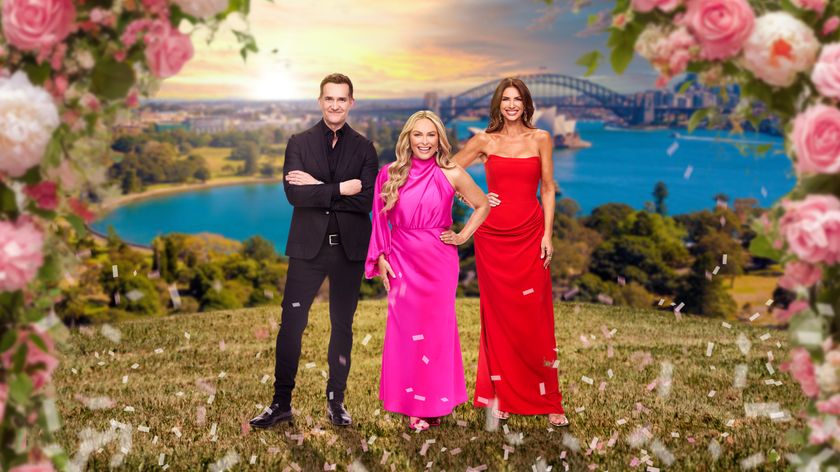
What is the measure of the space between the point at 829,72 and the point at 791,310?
1.12 meters

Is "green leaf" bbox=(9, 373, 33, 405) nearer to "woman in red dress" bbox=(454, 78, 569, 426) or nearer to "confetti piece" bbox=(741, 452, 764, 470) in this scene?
"woman in red dress" bbox=(454, 78, 569, 426)

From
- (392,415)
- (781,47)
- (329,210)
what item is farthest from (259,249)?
(781,47)

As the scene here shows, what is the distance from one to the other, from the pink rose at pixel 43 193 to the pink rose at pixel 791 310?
3.46 m

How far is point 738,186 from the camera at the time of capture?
97.1 feet

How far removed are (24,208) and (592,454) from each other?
453 centimetres

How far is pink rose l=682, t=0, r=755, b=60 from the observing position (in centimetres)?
376

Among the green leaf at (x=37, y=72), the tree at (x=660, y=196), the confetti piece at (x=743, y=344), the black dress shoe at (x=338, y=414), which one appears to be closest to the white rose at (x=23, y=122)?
the green leaf at (x=37, y=72)

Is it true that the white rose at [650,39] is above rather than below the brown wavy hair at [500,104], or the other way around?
above

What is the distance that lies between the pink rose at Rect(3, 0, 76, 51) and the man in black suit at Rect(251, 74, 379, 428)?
9.05 ft

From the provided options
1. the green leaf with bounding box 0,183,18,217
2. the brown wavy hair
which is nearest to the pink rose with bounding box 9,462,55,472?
the green leaf with bounding box 0,183,18,217

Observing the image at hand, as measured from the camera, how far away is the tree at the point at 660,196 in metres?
27.3

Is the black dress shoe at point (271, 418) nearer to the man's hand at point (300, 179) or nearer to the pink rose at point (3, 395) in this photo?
the man's hand at point (300, 179)

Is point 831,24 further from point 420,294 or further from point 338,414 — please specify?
point 338,414

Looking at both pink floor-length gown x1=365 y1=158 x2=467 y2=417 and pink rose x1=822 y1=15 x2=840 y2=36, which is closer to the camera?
pink rose x1=822 y1=15 x2=840 y2=36
